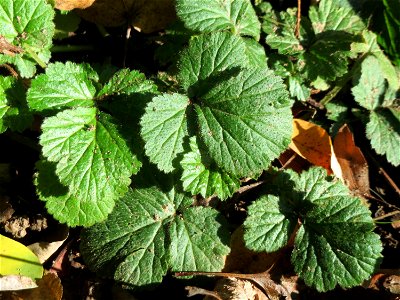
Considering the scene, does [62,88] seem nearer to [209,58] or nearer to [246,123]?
[209,58]

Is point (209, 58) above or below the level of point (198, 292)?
above

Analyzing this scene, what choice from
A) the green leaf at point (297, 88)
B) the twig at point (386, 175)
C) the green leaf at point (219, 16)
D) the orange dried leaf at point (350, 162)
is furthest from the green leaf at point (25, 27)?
the twig at point (386, 175)

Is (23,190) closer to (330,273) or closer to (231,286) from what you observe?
(231,286)

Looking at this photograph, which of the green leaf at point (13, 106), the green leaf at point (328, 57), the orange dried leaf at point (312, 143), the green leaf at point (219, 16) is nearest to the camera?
the green leaf at point (13, 106)

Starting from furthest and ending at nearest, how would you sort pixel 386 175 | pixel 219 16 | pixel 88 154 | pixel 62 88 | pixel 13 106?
pixel 386 175 < pixel 219 16 < pixel 13 106 < pixel 62 88 < pixel 88 154

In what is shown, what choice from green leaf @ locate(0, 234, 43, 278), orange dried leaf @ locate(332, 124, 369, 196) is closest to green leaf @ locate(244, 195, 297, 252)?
orange dried leaf @ locate(332, 124, 369, 196)

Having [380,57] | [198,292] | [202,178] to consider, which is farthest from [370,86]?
[198,292]

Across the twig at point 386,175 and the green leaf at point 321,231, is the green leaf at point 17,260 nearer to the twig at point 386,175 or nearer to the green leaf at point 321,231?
the green leaf at point 321,231

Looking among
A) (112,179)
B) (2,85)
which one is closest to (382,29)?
(112,179)
